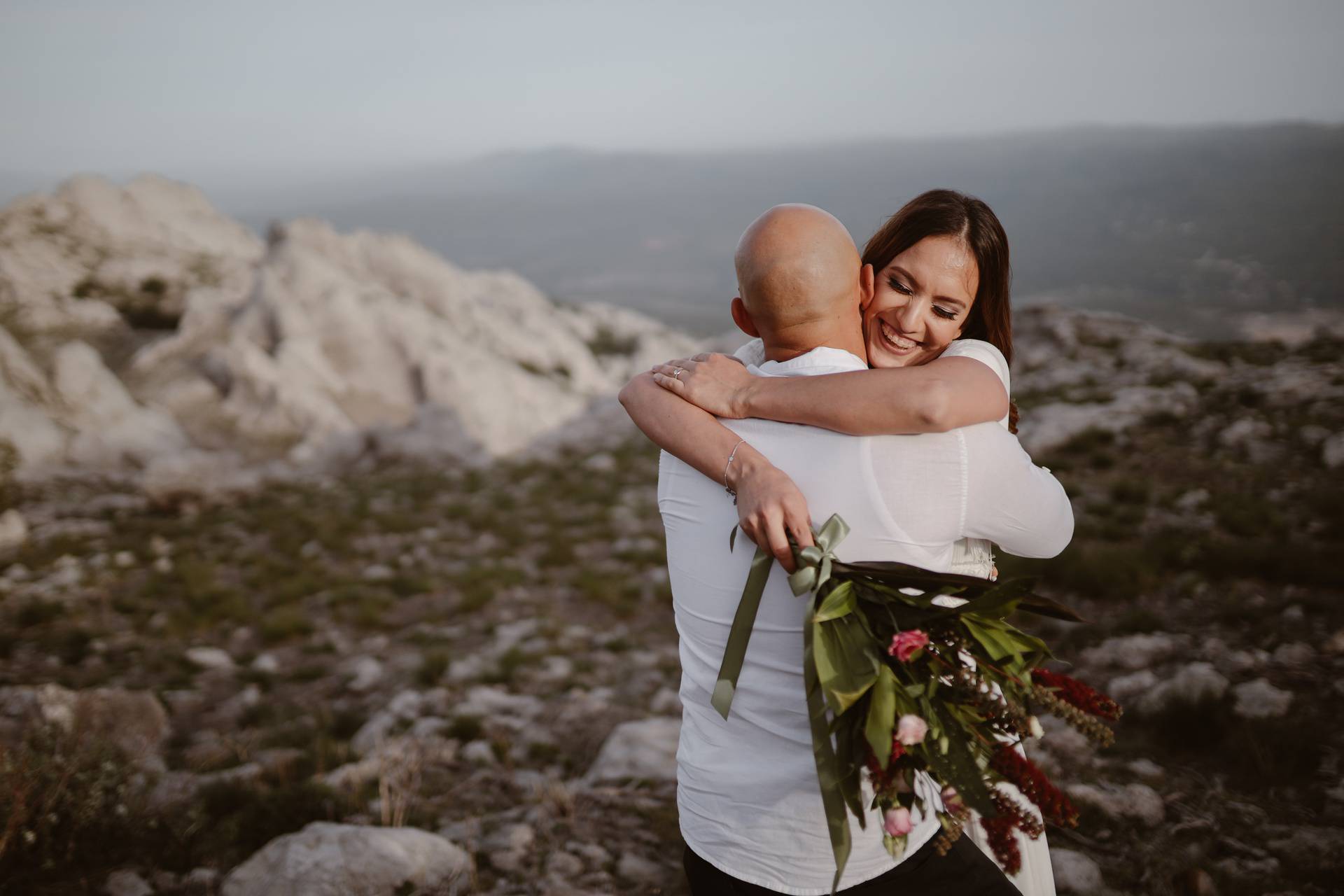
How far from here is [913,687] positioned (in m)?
1.54

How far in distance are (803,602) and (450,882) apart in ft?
9.77

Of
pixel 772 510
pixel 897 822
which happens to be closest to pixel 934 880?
pixel 897 822

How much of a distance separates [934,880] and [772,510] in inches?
44.2

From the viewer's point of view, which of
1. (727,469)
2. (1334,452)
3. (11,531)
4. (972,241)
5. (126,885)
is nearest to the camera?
(727,469)

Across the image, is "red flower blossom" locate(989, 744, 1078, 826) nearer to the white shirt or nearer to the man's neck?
the white shirt

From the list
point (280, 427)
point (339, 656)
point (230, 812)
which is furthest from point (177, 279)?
point (230, 812)

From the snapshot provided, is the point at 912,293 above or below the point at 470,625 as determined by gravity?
above

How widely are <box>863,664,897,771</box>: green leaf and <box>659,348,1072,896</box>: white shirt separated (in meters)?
0.22

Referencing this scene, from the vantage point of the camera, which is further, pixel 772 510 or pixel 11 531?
pixel 11 531

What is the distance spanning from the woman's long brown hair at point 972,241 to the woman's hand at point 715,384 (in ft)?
2.85

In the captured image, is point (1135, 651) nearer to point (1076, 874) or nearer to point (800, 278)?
point (1076, 874)

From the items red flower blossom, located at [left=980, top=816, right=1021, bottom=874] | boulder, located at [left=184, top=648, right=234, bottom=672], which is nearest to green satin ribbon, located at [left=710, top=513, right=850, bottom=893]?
red flower blossom, located at [left=980, top=816, right=1021, bottom=874]

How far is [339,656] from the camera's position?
7.72 metres

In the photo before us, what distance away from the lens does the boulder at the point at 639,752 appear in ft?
15.7
